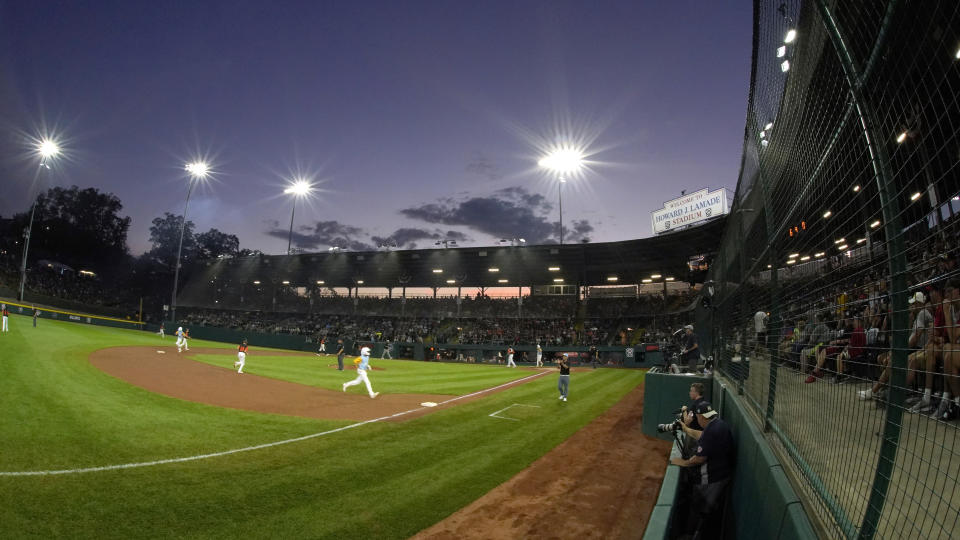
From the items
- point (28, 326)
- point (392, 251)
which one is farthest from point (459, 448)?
point (392, 251)

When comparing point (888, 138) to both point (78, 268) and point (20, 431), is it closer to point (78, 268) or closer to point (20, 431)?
point (20, 431)

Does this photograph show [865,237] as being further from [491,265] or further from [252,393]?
[491,265]

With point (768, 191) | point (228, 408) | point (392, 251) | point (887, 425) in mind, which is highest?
point (392, 251)

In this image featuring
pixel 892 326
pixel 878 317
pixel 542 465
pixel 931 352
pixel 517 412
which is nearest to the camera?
pixel 892 326

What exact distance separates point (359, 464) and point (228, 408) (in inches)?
260

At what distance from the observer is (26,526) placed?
5.16 m

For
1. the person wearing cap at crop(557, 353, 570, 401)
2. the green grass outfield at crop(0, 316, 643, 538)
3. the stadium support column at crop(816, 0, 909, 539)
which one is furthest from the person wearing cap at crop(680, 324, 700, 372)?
the stadium support column at crop(816, 0, 909, 539)

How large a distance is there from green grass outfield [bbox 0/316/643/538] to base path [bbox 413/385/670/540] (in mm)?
381

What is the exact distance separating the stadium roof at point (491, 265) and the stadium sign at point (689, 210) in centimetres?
103

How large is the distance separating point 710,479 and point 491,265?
4246cm

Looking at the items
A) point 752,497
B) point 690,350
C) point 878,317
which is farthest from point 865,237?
point 690,350

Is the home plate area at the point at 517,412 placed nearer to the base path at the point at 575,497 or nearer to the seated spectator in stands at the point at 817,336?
the base path at the point at 575,497

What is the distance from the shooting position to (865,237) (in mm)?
2639

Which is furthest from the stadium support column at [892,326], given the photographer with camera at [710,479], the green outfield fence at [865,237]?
the photographer with camera at [710,479]
